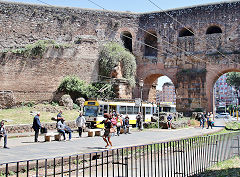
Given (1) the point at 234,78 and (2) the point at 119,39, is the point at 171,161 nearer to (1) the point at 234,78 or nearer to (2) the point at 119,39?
(2) the point at 119,39

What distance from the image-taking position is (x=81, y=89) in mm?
27797

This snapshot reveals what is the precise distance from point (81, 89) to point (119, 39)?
711 centimetres

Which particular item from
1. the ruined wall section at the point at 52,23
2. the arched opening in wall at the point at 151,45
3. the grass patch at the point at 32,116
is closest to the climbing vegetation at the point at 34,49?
the ruined wall section at the point at 52,23

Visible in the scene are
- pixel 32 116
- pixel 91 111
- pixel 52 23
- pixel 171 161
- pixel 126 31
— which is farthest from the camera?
pixel 126 31

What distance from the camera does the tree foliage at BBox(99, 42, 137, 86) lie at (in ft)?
95.1

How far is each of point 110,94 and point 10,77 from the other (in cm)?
985

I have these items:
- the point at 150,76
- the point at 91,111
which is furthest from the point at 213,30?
the point at 91,111

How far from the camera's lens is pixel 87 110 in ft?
68.1

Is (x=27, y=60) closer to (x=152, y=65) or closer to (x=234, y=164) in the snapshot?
(x=152, y=65)

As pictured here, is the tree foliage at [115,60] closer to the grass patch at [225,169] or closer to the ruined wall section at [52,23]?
the ruined wall section at [52,23]

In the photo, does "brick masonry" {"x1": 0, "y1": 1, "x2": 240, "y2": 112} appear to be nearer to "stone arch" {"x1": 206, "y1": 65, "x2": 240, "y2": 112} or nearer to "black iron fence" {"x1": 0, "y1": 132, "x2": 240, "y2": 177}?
"stone arch" {"x1": 206, "y1": 65, "x2": 240, "y2": 112}

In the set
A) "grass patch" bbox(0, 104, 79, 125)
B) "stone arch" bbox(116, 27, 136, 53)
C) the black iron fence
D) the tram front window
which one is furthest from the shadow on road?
"stone arch" bbox(116, 27, 136, 53)

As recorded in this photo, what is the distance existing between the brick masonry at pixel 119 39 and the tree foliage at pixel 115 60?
796 millimetres

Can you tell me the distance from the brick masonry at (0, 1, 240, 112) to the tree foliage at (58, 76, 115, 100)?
0.94 meters
